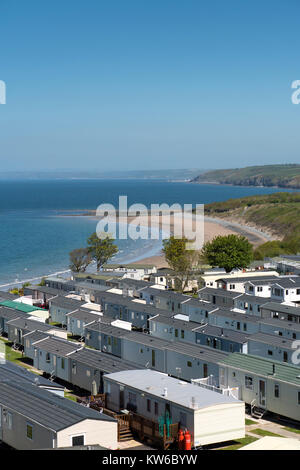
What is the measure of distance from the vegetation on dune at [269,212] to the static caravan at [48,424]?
59.7 metres

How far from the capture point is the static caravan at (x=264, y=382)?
22844 millimetres

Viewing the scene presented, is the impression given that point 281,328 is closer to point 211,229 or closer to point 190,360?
point 190,360

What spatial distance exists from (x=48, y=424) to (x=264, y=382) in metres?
9.25

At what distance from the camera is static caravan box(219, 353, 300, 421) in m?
22.8

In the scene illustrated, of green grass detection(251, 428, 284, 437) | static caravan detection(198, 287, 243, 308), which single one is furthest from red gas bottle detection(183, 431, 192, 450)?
static caravan detection(198, 287, 243, 308)

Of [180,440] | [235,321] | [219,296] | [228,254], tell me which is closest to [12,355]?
[235,321]

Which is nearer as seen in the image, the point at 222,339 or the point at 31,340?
the point at 222,339

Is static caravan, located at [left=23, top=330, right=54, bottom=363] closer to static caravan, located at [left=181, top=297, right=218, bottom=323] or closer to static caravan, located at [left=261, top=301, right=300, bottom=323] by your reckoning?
static caravan, located at [left=181, top=297, right=218, bottom=323]

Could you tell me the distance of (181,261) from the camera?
54438 mm

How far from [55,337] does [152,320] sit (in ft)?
24.2

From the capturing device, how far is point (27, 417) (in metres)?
18.5
